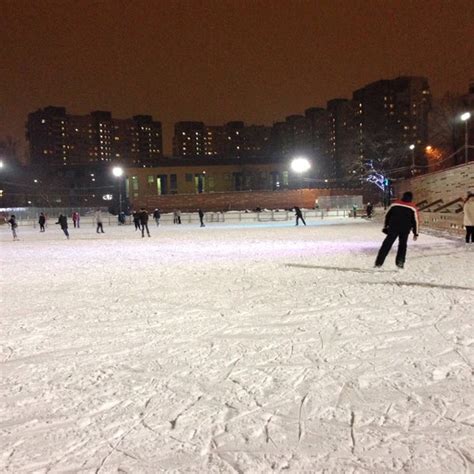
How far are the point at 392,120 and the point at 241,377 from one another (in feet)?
260

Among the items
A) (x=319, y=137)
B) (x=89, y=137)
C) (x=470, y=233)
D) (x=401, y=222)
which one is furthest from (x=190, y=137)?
(x=401, y=222)

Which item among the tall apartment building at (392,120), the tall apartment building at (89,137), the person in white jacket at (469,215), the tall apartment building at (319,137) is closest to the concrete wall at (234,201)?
the tall apartment building at (392,120)

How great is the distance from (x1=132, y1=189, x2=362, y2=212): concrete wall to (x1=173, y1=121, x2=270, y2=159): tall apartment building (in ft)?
253

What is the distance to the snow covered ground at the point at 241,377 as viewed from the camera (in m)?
2.88

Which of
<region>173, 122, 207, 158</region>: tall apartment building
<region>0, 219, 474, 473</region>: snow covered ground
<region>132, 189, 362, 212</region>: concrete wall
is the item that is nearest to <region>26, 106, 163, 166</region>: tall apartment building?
<region>173, 122, 207, 158</region>: tall apartment building

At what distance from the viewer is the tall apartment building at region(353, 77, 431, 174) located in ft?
204

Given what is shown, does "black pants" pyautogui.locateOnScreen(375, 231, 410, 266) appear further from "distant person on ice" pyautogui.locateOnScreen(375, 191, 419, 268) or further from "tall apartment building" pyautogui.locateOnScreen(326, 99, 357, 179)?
"tall apartment building" pyautogui.locateOnScreen(326, 99, 357, 179)

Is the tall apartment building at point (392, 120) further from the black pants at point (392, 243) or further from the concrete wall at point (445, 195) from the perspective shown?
the black pants at point (392, 243)

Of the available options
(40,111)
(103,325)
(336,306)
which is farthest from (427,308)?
(40,111)

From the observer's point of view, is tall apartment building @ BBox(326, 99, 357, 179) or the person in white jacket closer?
the person in white jacket

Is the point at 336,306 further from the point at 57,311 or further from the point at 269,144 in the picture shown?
the point at 269,144

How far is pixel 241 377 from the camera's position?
4086mm

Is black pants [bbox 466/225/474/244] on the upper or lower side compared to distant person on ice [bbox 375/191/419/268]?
lower

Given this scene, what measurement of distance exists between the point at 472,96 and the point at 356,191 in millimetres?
17627
